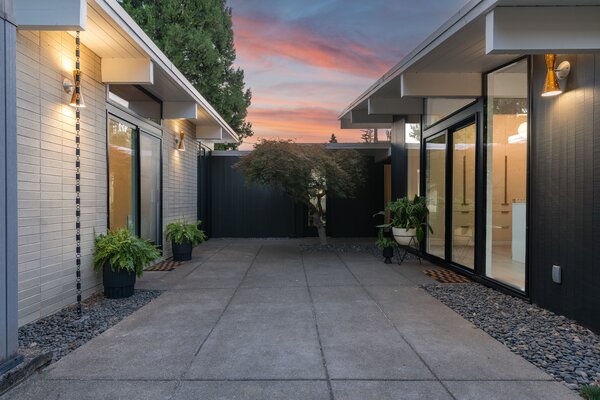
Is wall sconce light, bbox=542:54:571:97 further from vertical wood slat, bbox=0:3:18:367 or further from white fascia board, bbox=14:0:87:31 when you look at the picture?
vertical wood slat, bbox=0:3:18:367

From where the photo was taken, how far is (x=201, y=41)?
1622 centimetres

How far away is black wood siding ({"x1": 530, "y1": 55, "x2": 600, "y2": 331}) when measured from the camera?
11.9 feet

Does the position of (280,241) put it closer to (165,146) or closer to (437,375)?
(165,146)

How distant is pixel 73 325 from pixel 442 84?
213 inches

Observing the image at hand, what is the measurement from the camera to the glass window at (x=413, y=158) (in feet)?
27.3

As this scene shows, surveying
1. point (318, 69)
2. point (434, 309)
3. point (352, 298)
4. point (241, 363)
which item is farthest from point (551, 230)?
point (318, 69)

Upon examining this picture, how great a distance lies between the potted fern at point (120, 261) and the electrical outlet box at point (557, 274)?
4.45 meters

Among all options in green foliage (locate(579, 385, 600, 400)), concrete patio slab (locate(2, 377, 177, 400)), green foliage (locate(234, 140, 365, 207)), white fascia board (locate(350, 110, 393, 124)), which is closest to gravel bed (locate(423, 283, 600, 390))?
green foliage (locate(579, 385, 600, 400))

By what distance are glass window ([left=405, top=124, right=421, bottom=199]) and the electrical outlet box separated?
420 cm

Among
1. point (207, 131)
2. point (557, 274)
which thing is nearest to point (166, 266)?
point (207, 131)

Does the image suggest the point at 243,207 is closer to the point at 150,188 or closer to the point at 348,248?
the point at 348,248

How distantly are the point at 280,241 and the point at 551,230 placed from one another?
7694mm

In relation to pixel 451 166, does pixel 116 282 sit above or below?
below

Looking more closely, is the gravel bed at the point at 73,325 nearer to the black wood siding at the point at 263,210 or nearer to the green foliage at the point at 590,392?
the green foliage at the point at 590,392
